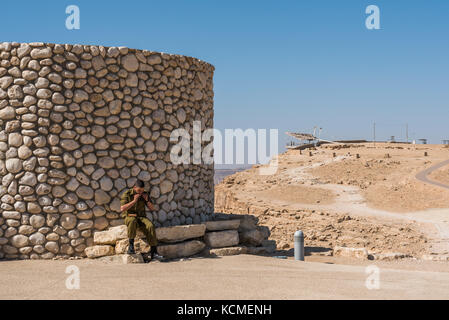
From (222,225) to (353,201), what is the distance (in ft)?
54.9

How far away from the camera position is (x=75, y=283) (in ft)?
21.7

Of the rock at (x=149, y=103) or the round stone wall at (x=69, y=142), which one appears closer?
the round stone wall at (x=69, y=142)

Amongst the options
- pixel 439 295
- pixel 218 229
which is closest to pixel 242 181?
pixel 218 229

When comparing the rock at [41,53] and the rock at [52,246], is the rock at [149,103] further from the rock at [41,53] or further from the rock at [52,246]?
the rock at [52,246]

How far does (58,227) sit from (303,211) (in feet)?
50.2

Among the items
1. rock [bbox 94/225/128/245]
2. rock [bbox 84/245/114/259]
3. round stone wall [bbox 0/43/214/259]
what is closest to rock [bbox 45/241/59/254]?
round stone wall [bbox 0/43/214/259]

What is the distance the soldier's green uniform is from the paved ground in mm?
547

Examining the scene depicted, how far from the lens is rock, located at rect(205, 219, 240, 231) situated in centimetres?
977

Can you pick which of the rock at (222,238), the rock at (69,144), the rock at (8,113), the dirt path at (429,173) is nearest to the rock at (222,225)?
the rock at (222,238)

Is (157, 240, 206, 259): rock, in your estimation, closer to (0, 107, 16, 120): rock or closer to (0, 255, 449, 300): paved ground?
(0, 255, 449, 300): paved ground

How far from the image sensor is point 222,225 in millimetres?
9953

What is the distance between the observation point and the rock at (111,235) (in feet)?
27.9

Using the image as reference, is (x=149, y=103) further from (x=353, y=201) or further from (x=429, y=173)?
(x=429, y=173)

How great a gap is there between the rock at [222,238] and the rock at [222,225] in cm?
17
